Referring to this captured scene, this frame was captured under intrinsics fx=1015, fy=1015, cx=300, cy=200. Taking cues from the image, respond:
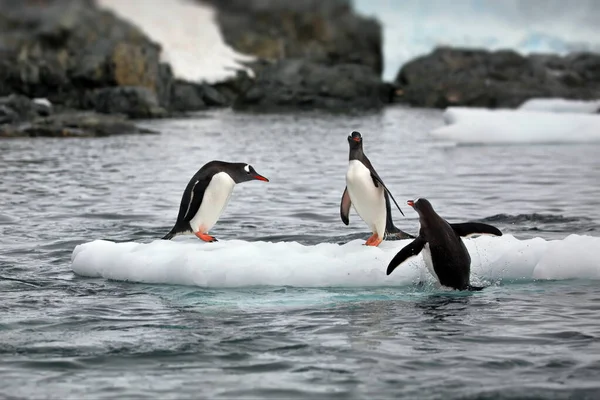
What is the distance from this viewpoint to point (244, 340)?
618 cm

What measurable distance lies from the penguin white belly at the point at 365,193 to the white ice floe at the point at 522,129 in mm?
16604

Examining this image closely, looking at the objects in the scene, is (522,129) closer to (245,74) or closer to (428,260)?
(428,260)

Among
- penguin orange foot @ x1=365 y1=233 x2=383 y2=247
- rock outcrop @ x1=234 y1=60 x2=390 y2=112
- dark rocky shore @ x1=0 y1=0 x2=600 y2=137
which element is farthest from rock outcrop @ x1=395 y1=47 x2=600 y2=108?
penguin orange foot @ x1=365 y1=233 x2=383 y2=247

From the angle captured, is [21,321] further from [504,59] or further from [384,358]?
[504,59]

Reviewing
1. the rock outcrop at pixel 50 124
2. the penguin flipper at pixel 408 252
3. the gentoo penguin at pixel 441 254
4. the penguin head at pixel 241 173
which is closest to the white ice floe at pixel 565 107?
the rock outcrop at pixel 50 124

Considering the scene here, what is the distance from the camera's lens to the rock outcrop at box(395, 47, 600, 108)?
53.8 m

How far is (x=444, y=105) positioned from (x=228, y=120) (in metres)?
17.9

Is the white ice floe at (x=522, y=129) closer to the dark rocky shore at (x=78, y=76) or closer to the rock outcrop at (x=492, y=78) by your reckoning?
the dark rocky shore at (x=78, y=76)

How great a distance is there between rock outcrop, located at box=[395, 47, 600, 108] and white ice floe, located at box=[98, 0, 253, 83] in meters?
12.8

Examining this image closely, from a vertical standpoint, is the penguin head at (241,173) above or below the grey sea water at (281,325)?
above

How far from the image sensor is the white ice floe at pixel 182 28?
6956cm

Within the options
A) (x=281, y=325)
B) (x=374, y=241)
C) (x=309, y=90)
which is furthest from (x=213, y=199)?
(x=309, y=90)

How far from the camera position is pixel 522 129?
25547 millimetres

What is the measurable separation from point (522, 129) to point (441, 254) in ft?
61.3
